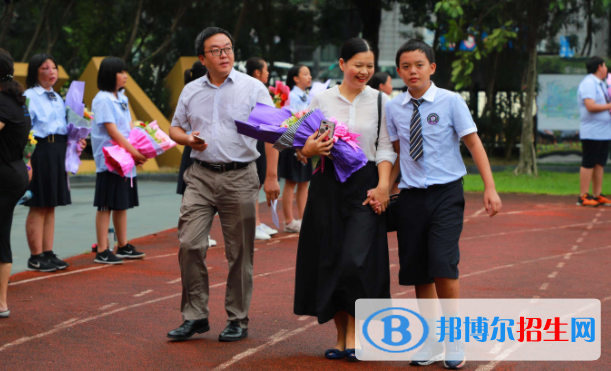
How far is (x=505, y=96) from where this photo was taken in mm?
23906

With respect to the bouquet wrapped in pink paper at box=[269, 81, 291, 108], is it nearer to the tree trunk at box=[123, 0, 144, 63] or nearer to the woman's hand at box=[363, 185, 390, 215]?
the woman's hand at box=[363, 185, 390, 215]

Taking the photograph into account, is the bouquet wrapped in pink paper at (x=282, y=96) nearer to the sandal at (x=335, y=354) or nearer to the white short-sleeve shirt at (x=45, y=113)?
the white short-sleeve shirt at (x=45, y=113)

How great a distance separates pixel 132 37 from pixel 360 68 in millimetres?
17512

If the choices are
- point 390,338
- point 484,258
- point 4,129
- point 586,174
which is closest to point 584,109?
point 586,174

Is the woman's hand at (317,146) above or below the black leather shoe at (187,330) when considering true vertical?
above

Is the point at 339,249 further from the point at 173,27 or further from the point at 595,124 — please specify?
the point at 173,27

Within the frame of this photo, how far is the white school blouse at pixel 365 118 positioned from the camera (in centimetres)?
471

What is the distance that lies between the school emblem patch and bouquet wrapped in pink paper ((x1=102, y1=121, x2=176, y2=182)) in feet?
11.6

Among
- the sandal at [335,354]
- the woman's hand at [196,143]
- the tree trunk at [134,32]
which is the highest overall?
the tree trunk at [134,32]

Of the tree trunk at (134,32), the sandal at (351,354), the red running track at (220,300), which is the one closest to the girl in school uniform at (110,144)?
the red running track at (220,300)

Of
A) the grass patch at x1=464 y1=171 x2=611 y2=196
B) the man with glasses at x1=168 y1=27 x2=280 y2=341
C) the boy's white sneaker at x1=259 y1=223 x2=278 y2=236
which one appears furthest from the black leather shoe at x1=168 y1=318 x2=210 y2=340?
the grass patch at x1=464 y1=171 x2=611 y2=196

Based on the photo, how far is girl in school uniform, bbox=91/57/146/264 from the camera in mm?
7570

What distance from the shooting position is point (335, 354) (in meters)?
4.74

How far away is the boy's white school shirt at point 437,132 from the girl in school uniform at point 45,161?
408 cm
